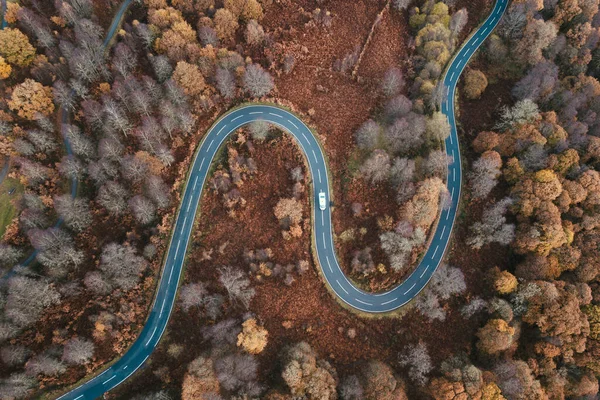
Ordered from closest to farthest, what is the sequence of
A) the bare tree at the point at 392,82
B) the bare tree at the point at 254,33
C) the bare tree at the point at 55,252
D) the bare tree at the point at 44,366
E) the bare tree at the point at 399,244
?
the bare tree at the point at 44,366, the bare tree at the point at 55,252, the bare tree at the point at 399,244, the bare tree at the point at 254,33, the bare tree at the point at 392,82

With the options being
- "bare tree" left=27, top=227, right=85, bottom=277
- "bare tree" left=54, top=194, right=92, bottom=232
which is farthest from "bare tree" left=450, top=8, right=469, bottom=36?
"bare tree" left=27, top=227, right=85, bottom=277

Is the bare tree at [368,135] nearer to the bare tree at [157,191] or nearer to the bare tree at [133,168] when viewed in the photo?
the bare tree at [157,191]

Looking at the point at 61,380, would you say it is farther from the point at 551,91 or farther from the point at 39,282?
the point at 551,91

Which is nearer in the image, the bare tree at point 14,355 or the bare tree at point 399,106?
the bare tree at point 14,355

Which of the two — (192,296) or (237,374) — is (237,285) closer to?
(192,296)

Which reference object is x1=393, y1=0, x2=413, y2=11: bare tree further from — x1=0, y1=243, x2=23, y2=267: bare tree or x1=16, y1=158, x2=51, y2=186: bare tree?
x1=0, y1=243, x2=23, y2=267: bare tree

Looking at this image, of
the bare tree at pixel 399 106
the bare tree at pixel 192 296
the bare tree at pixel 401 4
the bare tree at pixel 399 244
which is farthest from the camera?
the bare tree at pixel 401 4

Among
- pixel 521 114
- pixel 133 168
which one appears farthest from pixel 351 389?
pixel 521 114

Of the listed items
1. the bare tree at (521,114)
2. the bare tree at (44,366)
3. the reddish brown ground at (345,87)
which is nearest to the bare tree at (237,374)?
the bare tree at (44,366)
